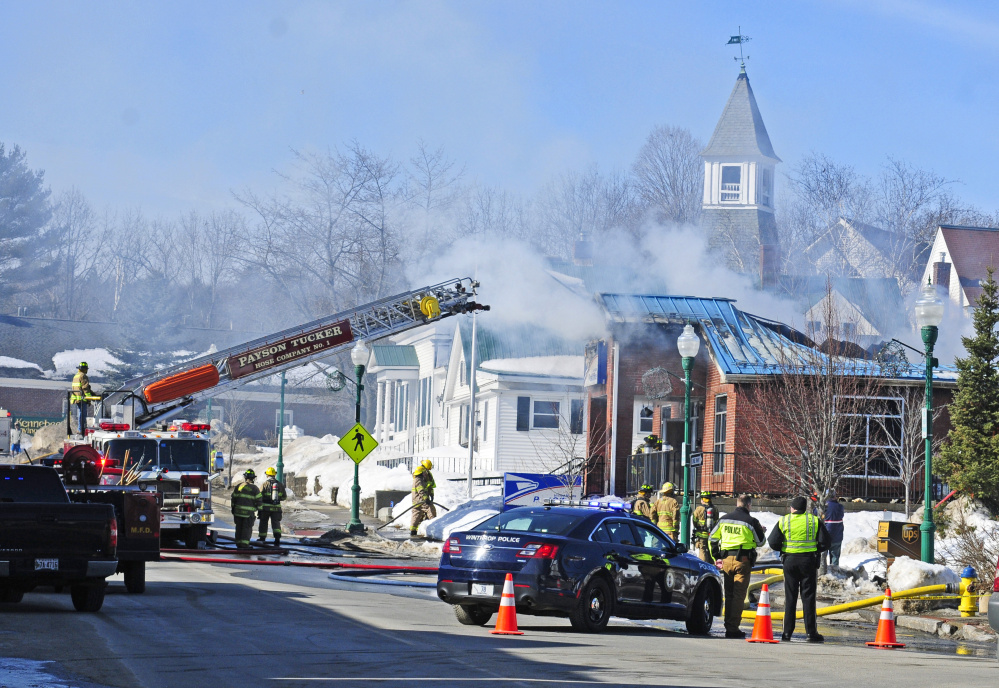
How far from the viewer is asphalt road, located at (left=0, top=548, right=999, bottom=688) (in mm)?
9578

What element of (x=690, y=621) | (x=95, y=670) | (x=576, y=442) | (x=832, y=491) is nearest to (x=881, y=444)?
(x=832, y=491)

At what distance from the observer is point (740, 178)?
83000 mm

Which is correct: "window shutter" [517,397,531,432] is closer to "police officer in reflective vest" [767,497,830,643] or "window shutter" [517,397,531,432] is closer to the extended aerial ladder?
the extended aerial ladder

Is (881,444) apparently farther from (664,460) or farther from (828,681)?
(828,681)

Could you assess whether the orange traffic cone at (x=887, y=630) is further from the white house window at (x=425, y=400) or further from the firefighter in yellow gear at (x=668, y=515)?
the white house window at (x=425, y=400)

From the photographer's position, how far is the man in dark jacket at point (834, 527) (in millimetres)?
22303

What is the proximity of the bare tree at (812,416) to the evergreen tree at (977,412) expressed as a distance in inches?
91.3

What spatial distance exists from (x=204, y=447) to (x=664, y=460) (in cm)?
1133

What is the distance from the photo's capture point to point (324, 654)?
1073 centimetres

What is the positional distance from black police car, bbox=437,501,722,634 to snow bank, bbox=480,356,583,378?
27.4 m

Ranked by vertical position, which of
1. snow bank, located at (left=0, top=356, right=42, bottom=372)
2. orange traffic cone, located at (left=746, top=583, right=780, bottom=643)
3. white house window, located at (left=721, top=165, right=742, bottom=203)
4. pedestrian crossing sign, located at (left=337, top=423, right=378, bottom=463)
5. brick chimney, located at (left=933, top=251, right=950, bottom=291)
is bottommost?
orange traffic cone, located at (left=746, top=583, right=780, bottom=643)

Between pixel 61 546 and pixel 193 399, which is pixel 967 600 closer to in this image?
pixel 61 546

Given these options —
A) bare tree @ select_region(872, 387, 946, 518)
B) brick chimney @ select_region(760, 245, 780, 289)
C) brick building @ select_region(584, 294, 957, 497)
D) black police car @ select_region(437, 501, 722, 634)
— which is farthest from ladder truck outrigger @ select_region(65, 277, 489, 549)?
brick chimney @ select_region(760, 245, 780, 289)

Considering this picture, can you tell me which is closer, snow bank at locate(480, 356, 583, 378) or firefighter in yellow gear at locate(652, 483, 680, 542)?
firefighter in yellow gear at locate(652, 483, 680, 542)
